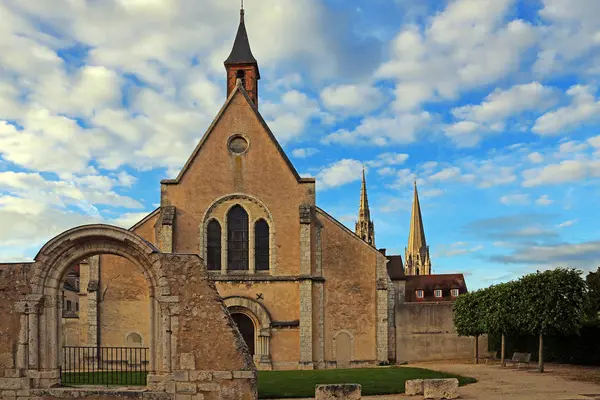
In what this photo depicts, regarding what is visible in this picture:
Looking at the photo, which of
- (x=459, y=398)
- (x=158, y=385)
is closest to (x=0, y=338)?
(x=158, y=385)

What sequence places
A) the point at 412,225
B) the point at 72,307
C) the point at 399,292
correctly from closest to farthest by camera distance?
the point at 399,292
the point at 72,307
the point at 412,225

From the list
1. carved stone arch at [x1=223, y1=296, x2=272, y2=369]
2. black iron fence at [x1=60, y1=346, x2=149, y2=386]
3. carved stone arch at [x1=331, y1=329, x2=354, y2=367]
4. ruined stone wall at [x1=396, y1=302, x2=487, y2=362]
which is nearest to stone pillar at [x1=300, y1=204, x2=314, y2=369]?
carved stone arch at [x1=331, y1=329, x2=354, y2=367]

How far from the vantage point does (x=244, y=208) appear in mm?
27078

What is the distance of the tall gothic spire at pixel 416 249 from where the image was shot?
88312 mm

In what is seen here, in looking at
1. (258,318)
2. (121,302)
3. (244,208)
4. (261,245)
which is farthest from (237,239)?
(121,302)

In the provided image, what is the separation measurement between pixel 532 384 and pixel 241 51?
23.6 meters

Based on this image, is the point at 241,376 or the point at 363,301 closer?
the point at 241,376

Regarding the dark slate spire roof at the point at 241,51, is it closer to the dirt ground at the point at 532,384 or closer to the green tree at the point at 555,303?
the green tree at the point at 555,303

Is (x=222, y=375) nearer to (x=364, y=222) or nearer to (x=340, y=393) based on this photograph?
(x=340, y=393)

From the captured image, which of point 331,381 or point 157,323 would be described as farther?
point 331,381

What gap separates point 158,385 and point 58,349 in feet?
8.50

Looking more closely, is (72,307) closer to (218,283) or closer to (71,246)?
(218,283)

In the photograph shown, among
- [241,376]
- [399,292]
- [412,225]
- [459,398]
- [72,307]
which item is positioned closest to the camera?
[241,376]

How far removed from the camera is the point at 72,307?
167ft
